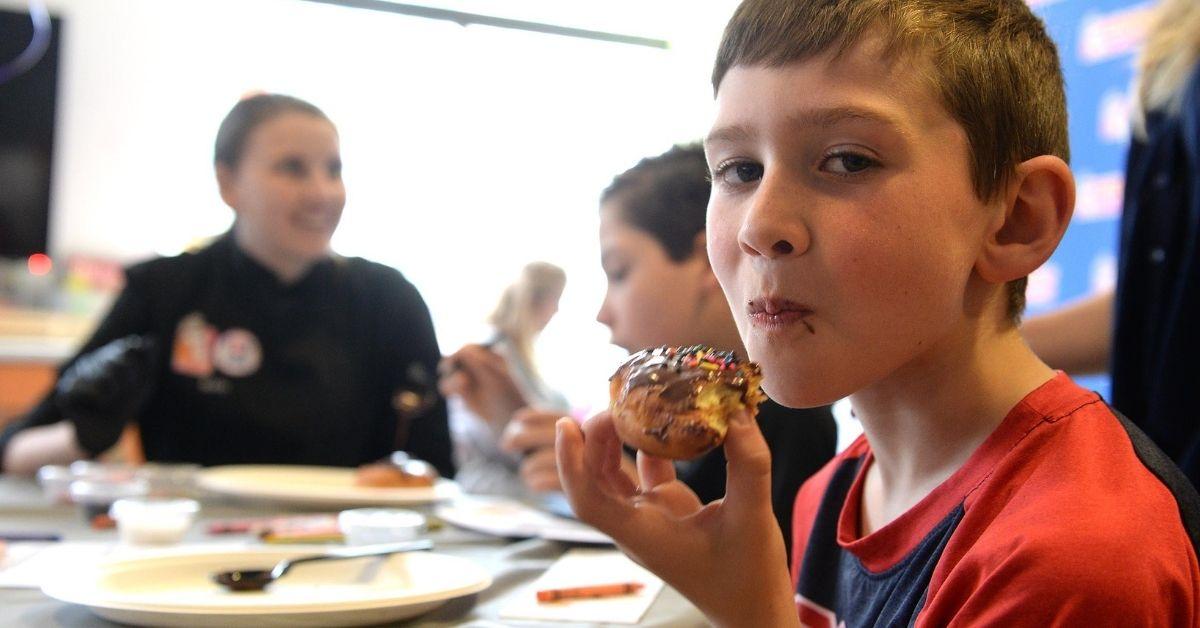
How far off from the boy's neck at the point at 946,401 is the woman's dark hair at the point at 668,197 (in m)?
0.86

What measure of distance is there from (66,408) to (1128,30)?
3.16m

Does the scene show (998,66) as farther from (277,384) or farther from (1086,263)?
(1086,263)

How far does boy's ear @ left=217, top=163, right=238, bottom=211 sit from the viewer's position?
2717 millimetres

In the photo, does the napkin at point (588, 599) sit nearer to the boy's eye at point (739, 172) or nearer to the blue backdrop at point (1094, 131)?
the boy's eye at point (739, 172)

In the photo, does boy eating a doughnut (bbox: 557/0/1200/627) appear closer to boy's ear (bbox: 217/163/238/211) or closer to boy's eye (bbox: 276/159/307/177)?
boy's eye (bbox: 276/159/307/177)

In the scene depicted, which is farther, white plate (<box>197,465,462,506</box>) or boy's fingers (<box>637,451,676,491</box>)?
white plate (<box>197,465,462,506</box>)

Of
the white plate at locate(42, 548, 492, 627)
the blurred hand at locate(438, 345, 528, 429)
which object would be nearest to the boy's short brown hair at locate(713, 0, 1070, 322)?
the white plate at locate(42, 548, 492, 627)

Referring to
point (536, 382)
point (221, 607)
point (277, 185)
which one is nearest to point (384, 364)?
point (277, 185)

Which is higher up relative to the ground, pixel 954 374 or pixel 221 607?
pixel 954 374

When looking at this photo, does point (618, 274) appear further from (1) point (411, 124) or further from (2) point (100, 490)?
(1) point (411, 124)

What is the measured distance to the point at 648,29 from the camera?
5988 millimetres

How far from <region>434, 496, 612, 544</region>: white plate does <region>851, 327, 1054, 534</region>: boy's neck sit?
0.46 m

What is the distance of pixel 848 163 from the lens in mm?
870

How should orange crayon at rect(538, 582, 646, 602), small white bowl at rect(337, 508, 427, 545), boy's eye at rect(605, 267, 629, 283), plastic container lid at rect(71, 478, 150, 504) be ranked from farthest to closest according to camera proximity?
boy's eye at rect(605, 267, 629, 283), plastic container lid at rect(71, 478, 150, 504), small white bowl at rect(337, 508, 427, 545), orange crayon at rect(538, 582, 646, 602)
